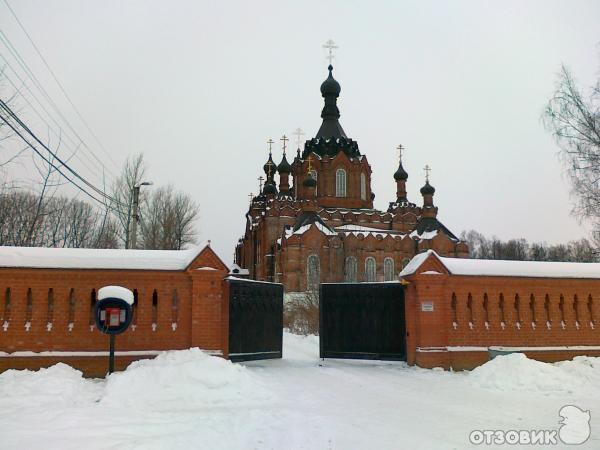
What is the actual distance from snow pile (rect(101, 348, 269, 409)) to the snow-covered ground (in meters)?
0.02

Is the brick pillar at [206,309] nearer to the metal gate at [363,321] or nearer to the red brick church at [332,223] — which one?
the metal gate at [363,321]

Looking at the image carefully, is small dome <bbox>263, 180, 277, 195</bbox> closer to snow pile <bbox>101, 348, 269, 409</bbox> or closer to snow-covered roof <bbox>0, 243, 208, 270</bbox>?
snow-covered roof <bbox>0, 243, 208, 270</bbox>

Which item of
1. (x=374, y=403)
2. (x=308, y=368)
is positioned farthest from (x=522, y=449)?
(x=308, y=368)

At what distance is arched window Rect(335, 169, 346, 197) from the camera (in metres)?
50.2

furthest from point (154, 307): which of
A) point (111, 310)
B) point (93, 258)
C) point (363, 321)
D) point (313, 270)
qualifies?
point (313, 270)

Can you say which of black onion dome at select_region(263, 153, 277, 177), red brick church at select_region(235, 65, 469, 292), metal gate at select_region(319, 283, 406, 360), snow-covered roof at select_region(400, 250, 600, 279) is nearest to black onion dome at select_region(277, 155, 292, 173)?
red brick church at select_region(235, 65, 469, 292)

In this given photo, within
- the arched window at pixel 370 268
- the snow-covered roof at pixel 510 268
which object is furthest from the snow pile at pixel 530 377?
the arched window at pixel 370 268

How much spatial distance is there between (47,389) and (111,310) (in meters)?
1.73

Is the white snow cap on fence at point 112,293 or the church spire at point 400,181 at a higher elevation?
the church spire at point 400,181

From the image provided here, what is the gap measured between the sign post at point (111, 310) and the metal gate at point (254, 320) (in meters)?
3.21

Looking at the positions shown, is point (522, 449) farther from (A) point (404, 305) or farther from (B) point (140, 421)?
(A) point (404, 305)

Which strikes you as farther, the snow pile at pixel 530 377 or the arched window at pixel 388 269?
the arched window at pixel 388 269

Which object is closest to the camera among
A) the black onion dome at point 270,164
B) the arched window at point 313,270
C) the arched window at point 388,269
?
the arched window at point 313,270

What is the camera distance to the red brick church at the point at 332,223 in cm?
4309
